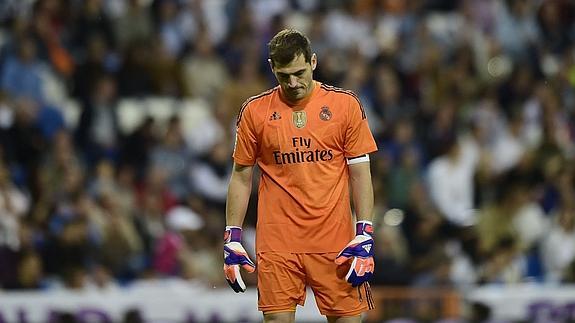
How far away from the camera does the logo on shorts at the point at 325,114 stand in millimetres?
7809

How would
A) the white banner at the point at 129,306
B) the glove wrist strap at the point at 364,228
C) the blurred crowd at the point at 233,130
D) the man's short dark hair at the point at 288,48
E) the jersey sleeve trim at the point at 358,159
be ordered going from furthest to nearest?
the blurred crowd at the point at 233,130, the white banner at the point at 129,306, the jersey sleeve trim at the point at 358,159, the glove wrist strap at the point at 364,228, the man's short dark hair at the point at 288,48

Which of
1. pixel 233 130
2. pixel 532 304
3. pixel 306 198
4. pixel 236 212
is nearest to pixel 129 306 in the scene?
pixel 233 130

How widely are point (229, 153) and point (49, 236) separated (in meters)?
2.28

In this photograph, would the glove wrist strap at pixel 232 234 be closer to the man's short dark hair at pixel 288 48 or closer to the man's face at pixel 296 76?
the man's face at pixel 296 76

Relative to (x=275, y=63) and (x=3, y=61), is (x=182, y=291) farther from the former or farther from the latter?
(x=275, y=63)

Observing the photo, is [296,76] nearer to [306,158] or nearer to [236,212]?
[306,158]

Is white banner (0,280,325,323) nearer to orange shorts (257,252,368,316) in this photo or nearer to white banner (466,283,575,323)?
→ white banner (466,283,575,323)

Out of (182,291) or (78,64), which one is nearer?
(182,291)

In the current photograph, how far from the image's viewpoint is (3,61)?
15.2 meters

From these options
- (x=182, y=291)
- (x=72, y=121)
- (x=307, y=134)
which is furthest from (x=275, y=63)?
(x=72, y=121)

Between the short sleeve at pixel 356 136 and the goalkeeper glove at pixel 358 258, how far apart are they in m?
0.50

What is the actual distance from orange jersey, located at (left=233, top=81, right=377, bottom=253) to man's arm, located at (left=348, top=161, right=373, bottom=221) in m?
0.08

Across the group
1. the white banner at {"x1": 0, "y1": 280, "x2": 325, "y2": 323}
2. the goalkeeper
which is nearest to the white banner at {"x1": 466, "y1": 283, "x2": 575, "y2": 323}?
the white banner at {"x1": 0, "y1": 280, "x2": 325, "y2": 323}

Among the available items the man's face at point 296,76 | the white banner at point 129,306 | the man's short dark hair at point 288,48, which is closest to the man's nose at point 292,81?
the man's face at point 296,76
